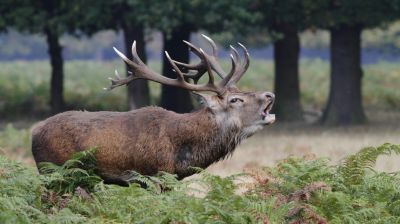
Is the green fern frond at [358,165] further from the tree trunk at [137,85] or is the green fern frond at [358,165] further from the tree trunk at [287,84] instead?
the tree trunk at [287,84]

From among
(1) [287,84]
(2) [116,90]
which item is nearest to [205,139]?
(1) [287,84]

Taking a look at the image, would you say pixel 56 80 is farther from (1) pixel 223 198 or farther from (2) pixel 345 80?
(1) pixel 223 198

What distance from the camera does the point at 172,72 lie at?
3056 centimetres

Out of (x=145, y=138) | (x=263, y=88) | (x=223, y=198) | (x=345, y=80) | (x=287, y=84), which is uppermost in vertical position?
(x=145, y=138)

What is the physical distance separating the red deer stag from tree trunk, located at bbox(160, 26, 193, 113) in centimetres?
1816

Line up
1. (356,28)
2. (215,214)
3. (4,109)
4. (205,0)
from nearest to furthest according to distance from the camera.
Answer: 1. (215,214)
2. (205,0)
3. (356,28)
4. (4,109)

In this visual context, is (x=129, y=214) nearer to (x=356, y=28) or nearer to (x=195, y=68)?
(x=195, y=68)

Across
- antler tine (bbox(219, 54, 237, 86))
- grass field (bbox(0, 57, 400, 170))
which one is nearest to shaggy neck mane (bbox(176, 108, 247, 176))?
antler tine (bbox(219, 54, 237, 86))

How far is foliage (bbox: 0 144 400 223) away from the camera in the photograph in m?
8.11

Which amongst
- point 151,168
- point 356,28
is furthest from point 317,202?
point 356,28

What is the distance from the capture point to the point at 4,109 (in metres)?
34.5

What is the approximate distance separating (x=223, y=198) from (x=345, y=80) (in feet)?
68.2

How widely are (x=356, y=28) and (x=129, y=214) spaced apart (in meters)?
21.1

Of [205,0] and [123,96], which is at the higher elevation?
[205,0]
